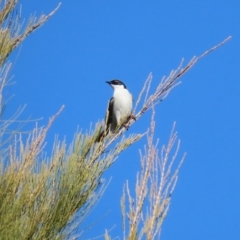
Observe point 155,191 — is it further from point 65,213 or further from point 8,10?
point 8,10

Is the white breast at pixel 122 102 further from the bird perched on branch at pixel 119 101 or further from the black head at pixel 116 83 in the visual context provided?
the black head at pixel 116 83

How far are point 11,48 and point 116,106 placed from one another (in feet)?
10.6

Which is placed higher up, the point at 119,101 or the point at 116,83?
the point at 116,83

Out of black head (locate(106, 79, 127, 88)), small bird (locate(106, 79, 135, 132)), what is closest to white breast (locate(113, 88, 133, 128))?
small bird (locate(106, 79, 135, 132))

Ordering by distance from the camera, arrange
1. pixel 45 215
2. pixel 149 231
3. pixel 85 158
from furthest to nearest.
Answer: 1. pixel 85 158
2. pixel 45 215
3. pixel 149 231

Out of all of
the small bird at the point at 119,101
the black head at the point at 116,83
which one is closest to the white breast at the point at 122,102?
the small bird at the point at 119,101

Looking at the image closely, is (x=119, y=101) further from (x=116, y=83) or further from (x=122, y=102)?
(x=116, y=83)

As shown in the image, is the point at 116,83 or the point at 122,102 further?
the point at 116,83

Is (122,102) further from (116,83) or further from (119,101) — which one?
(116,83)

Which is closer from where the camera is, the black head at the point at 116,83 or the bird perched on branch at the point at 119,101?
the bird perched on branch at the point at 119,101

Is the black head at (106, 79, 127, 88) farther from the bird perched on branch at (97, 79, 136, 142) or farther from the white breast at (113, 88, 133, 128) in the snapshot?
the white breast at (113, 88, 133, 128)

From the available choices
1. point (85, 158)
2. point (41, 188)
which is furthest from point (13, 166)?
point (85, 158)

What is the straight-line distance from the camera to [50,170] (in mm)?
3125

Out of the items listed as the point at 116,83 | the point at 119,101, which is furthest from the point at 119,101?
the point at 116,83
